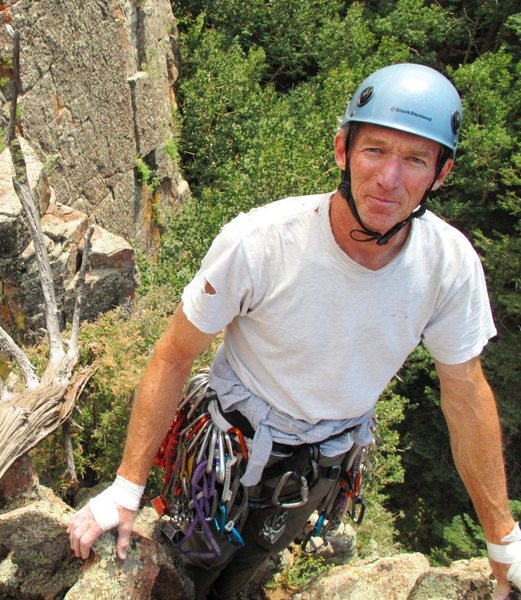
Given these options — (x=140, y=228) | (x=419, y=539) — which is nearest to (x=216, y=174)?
(x=140, y=228)

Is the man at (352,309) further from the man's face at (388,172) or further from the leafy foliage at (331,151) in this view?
the leafy foliage at (331,151)

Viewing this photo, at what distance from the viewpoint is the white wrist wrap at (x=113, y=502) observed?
2496 millimetres

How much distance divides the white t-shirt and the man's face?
0.16 m

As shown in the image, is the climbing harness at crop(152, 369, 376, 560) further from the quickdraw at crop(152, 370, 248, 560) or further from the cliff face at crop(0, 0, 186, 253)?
the cliff face at crop(0, 0, 186, 253)

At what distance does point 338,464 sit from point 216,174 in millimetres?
10513

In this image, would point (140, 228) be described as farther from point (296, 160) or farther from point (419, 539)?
point (419, 539)

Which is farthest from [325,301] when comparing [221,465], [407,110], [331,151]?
[331,151]

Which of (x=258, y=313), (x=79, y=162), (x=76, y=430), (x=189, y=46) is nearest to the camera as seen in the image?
(x=258, y=313)

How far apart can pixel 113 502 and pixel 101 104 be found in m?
7.81

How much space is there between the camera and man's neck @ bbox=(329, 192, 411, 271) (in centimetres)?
236

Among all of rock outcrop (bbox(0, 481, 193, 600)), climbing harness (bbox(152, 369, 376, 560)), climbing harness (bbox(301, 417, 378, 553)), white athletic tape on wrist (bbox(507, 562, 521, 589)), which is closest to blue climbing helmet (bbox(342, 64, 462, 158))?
climbing harness (bbox(152, 369, 376, 560))

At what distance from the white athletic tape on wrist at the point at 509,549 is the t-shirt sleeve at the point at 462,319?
0.76m

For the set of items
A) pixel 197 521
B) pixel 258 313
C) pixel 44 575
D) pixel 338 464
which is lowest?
pixel 44 575

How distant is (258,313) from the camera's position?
8.01 ft
